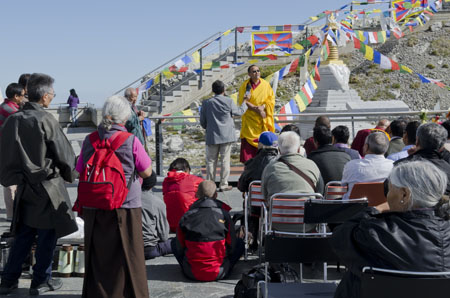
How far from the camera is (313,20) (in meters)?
33.5

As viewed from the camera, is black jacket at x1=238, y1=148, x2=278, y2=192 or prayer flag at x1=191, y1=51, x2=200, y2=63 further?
prayer flag at x1=191, y1=51, x2=200, y2=63

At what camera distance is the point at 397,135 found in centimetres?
772

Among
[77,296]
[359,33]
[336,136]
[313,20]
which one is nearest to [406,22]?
[313,20]

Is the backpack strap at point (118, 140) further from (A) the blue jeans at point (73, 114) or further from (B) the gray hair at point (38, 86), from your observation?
(A) the blue jeans at point (73, 114)

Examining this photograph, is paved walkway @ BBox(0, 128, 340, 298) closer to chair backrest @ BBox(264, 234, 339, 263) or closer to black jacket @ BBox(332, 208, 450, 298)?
chair backrest @ BBox(264, 234, 339, 263)

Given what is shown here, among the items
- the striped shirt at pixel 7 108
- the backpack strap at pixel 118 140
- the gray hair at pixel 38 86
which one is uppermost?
the gray hair at pixel 38 86

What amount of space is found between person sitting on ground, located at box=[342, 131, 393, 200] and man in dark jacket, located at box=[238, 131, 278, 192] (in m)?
1.06

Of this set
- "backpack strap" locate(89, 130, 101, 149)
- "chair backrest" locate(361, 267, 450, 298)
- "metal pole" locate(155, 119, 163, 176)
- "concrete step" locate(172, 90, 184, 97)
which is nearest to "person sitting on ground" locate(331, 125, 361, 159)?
"backpack strap" locate(89, 130, 101, 149)

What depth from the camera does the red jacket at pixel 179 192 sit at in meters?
6.73

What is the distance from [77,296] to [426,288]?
3220 millimetres

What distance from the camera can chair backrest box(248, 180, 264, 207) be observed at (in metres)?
6.09

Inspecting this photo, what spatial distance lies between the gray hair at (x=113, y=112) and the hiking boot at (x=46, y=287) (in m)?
1.55

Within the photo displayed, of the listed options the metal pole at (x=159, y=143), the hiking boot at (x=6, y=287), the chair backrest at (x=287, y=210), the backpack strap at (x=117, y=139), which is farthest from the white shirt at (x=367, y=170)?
the metal pole at (x=159, y=143)

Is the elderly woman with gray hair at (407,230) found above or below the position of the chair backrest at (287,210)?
above
